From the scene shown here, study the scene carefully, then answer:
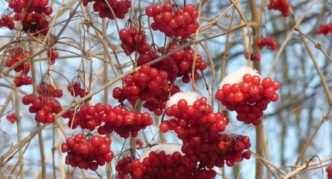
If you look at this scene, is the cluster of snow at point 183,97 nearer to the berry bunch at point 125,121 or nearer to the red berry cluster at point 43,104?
the berry bunch at point 125,121

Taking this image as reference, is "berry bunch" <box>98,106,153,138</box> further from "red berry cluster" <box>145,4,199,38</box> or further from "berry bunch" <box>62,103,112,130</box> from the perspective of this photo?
"red berry cluster" <box>145,4,199,38</box>

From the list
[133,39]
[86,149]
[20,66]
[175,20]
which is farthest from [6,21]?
[175,20]

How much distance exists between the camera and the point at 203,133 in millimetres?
1696

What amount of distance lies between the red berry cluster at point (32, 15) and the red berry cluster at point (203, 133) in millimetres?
920

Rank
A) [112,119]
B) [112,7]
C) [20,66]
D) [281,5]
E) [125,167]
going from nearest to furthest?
[112,119], [125,167], [112,7], [20,66], [281,5]

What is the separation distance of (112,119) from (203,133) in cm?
35

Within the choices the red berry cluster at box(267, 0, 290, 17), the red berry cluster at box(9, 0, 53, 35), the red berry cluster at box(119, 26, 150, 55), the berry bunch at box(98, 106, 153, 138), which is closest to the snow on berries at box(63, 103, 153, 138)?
the berry bunch at box(98, 106, 153, 138)

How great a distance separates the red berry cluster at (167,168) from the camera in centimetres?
180

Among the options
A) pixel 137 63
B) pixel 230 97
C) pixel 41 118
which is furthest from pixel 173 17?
pixel 41 118

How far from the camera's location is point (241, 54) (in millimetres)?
5875

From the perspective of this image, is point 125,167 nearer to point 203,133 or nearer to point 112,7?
point 203,133

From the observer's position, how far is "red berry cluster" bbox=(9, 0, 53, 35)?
2.27 metres

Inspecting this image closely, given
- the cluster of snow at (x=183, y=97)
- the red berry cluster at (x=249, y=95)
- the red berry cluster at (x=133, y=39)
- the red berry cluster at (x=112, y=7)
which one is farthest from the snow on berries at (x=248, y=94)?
the red berry cluster at (x=112, y=7)

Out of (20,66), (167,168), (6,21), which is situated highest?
(6,21)
